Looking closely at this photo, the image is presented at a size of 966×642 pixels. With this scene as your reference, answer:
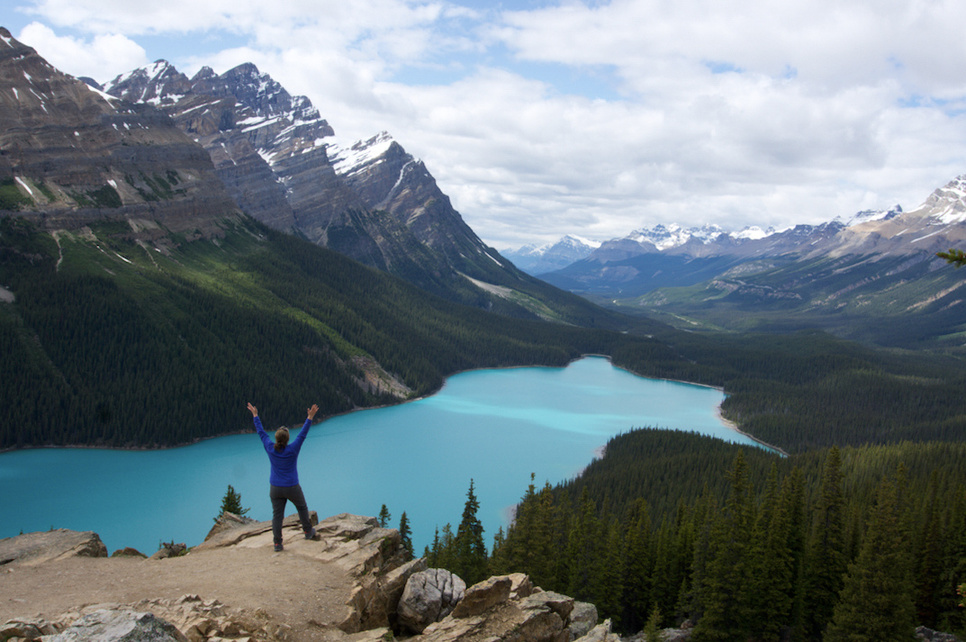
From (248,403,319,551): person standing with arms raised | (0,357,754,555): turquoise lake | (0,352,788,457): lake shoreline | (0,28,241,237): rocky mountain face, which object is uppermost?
(0,28,241,237): rocky mountain face

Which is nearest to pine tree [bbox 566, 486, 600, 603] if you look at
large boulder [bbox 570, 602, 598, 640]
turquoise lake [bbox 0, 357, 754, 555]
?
large boulder [bbox 570, 602, 598, 640]

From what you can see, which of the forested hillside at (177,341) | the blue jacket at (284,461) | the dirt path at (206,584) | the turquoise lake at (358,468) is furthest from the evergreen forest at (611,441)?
the blue jacket at (284,461)

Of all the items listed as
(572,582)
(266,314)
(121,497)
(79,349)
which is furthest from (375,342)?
(572,582)

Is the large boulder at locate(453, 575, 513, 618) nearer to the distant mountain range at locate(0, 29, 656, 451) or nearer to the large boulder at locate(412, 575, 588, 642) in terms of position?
the large boulder at locate(412, 575, 588, 642)

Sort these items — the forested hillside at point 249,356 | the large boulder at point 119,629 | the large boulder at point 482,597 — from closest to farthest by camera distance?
the large boulder at point 119,629
the large boulder at point 482,597
the forested hillside at point 249,356

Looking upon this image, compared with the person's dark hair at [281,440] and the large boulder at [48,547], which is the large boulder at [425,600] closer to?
the person's dark hair at [281,440]

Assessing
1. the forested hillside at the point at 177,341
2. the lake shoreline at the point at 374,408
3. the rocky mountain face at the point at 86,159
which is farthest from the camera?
the rocky mountain face at the point at 86,159
